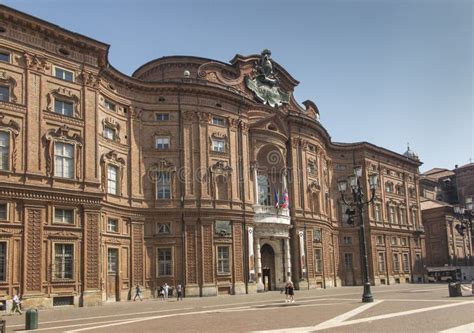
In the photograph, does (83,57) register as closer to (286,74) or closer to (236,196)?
(236,196)

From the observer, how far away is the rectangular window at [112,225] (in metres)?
43.6

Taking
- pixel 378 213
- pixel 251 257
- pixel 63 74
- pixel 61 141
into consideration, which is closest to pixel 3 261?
pixel 61 141

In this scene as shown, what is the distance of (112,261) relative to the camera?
43562 mm

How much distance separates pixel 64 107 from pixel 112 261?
13460 mm

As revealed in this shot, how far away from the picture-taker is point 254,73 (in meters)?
58.3

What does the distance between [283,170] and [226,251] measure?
1363 cm

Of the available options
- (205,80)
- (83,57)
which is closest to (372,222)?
(205,80)

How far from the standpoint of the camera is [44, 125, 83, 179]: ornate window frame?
37.7m

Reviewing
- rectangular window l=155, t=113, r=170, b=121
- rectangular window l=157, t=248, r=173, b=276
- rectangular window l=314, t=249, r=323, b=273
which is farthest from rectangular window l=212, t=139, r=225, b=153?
rectangular window l=314, t=249, r=323, b=273

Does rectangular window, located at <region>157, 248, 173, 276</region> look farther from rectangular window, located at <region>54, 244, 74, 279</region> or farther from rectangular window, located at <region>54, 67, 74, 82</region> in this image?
rectangular window, located at <region>54, 67, 74, 82</region>

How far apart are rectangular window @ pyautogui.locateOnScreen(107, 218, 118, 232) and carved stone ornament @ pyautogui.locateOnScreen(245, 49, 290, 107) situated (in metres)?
21.9

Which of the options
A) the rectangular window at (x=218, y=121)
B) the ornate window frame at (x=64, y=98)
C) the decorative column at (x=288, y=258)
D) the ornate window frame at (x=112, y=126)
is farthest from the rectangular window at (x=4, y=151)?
the decorative column at (x=288, y=258)

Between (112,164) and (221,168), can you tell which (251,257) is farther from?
(112,164)

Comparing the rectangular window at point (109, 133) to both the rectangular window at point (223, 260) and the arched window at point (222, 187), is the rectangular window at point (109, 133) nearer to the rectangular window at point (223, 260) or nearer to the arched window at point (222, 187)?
the arched window at point (222, 187)
